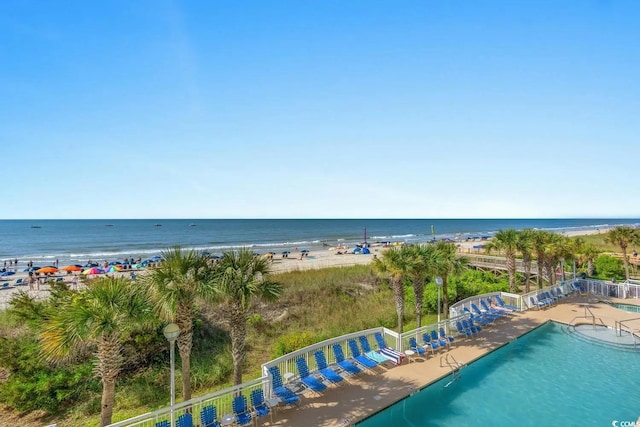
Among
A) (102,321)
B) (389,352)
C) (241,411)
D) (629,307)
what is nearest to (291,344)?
(389,352)

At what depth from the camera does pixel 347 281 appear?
2180cm

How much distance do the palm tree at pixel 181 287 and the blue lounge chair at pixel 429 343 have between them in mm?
8603

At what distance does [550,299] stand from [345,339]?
14587 mm

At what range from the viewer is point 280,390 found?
897cm

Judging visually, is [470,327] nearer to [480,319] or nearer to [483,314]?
[480,319]

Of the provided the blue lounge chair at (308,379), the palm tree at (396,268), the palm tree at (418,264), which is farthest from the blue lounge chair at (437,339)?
the blue lounge chair at (308,379)

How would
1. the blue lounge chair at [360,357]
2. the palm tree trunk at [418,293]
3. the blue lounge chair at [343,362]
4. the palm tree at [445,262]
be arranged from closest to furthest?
the blue lounge chair at [343,362] → the blue lounge chair at [360,357] → the palm tree at [445,262] → the palm tree trunk at [418,293]

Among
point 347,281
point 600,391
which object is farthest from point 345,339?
point 347,281

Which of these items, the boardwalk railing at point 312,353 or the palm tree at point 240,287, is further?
the palm tree at point 240,287

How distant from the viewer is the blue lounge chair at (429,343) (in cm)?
1252

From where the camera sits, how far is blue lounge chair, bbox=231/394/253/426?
8.01m

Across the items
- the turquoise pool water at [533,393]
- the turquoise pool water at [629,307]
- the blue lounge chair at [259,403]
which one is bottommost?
the turquoise pool water at [533,393]

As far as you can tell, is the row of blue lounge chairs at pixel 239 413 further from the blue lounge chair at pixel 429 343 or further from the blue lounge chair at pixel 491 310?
the blue lounge chair at pixel 491 310

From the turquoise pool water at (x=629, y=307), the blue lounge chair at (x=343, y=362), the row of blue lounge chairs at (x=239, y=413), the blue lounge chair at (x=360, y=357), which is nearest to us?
the row of blue lounge chairs at (x=239, y=413)
